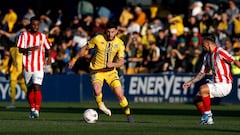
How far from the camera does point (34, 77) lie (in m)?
21.5

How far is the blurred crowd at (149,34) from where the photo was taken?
31.1 meters

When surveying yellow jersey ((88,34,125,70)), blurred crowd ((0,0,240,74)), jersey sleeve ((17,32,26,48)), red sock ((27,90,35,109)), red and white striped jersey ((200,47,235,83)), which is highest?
blurred crowd ((0,0,240,74))

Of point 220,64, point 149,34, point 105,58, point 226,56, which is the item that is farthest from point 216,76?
point 149,34

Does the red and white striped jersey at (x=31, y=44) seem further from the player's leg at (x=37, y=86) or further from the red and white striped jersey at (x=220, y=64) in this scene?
the red and white striped jersey at (x=220, y=64)

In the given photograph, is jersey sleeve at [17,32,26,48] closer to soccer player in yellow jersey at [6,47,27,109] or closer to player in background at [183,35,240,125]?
soccer player in yellow jersey at [6,47,27,109]

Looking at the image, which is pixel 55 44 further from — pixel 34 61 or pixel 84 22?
pixel 34 61

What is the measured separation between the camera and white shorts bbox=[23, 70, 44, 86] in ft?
70.2

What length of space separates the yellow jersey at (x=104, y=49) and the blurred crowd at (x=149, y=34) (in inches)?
408

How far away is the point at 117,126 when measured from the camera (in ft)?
55.6

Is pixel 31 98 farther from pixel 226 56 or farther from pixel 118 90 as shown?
pixel 226 56

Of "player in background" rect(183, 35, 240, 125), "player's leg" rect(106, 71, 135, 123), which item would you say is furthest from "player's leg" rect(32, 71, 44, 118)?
"player in background" rect(183, 35, 240, 125)

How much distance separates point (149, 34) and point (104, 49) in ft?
43.0

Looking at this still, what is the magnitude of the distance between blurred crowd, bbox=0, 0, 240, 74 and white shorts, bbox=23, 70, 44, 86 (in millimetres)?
8383

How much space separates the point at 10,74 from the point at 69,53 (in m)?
5.72
